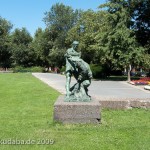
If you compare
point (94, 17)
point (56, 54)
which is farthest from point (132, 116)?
point (56, 54)

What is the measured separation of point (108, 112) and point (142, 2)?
3030 centimetres

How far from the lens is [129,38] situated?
36.0 meters

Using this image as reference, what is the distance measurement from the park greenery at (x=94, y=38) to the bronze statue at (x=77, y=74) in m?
26.0

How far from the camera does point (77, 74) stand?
10.0 m

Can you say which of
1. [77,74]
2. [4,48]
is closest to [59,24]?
[4,48]

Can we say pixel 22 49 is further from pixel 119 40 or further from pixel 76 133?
pixel 76 133

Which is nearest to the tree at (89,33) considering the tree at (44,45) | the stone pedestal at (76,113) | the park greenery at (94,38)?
the park greenery at (94,38)

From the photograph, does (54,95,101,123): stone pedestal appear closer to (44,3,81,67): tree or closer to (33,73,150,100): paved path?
(33,73,150,100): paved path

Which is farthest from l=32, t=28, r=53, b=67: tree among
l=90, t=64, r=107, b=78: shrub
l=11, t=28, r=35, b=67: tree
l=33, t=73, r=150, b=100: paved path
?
l=33, t=73, r=150, b=100: paved path

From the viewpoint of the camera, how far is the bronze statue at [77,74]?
384 inches

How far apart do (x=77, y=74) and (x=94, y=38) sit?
32631 millimetres

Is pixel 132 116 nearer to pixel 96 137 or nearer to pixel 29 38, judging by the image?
pixel 96 137

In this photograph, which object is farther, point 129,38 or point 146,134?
point 129,38

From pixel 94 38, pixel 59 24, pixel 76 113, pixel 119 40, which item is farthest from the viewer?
pixel 59 24
